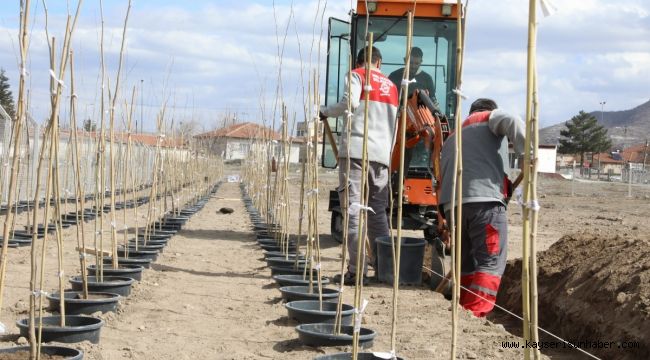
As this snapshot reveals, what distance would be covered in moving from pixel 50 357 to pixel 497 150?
10.2 ft

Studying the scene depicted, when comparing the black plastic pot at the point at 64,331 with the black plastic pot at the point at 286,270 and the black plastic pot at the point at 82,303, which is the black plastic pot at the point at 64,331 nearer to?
the black plastic pot at the point at 82,303

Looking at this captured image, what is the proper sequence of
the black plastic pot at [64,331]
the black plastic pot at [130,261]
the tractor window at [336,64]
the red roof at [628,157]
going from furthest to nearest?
the red roof at [628,157], the tractor window at [336,64], the black plastic pot at [130,261], the black plastic pot at [64,331]

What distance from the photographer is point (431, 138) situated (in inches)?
258

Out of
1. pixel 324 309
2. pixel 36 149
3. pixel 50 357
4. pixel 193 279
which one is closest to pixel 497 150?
pixel 324 309

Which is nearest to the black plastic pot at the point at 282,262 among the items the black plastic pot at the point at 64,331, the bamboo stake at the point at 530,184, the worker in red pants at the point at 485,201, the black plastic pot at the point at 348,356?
the worker in red pants at the point at 485,201

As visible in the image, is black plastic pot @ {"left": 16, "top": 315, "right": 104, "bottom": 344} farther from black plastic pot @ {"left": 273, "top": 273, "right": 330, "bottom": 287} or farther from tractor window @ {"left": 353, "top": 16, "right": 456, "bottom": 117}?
tractor window @ {"left": 353, "top": 16, "right": 456, "bottom": 117}

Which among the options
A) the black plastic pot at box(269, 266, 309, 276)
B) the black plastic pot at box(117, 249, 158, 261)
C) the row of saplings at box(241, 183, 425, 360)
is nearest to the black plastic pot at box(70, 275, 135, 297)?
the row of saplings at box(241, 183, 425, 360)

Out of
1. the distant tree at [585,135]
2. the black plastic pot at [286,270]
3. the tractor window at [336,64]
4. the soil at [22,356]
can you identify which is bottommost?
the black plastic pot at [286,270]

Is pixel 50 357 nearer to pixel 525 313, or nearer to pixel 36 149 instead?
pixel 525 313

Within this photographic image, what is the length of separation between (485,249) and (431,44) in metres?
3.83

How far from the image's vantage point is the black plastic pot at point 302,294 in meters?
5.29

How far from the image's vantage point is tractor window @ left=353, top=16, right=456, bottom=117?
8.74 m

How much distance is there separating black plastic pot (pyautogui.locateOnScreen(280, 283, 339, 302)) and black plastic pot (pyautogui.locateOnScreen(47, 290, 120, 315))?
107 centimetres

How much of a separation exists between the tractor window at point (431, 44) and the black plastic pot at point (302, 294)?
145 inches
